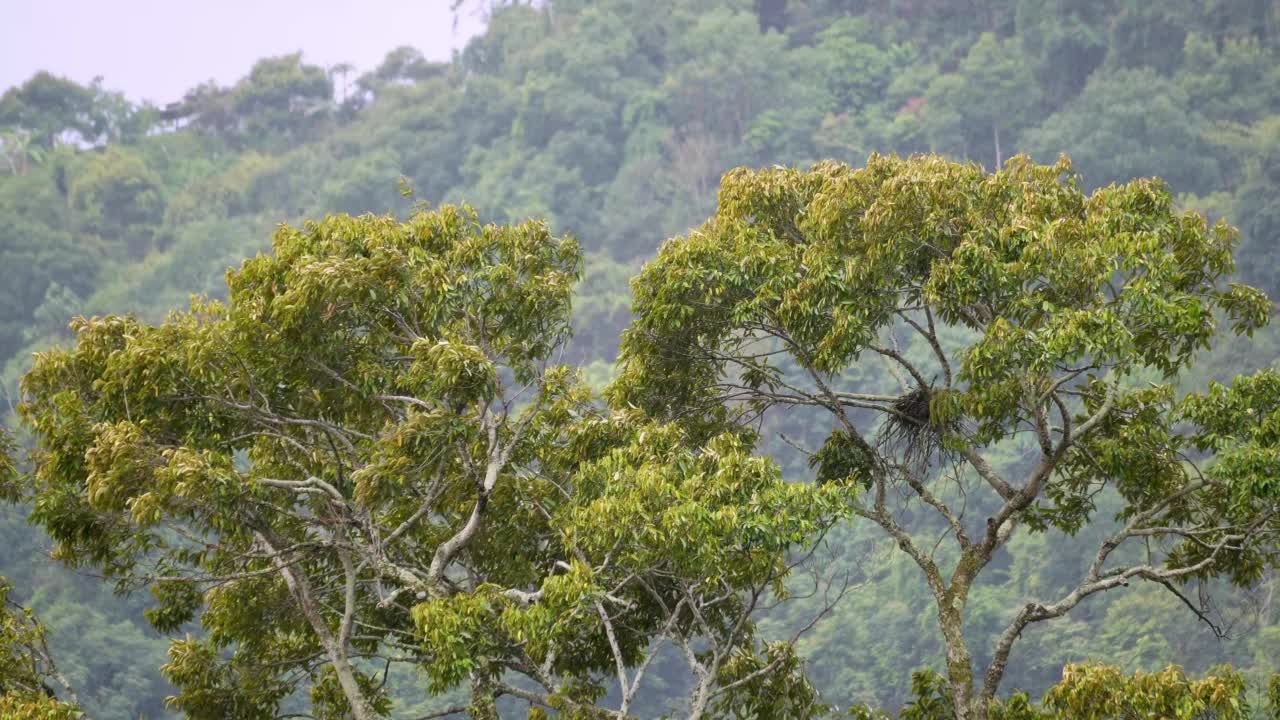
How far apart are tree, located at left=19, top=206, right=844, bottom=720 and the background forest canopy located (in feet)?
105

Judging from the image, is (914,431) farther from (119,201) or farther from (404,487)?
(119,201)

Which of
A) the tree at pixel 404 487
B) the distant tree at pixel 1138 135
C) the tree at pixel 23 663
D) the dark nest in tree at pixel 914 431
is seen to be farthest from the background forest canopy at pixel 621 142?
the tree at pixel 23 663

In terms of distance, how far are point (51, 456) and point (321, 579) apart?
6.82 ft

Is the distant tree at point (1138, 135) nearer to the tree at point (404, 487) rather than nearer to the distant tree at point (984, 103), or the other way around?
the distant tree at point (984, 103)

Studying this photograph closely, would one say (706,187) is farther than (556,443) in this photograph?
Yes

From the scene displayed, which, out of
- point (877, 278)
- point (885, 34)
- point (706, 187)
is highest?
point (885, 34)

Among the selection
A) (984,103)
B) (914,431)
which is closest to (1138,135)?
(984,103)

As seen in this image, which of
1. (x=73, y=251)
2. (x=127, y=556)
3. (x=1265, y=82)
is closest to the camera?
(x=127, y=556)

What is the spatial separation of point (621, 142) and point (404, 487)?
6307 cm

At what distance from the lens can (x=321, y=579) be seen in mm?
10555

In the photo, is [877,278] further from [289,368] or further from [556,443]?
[289,368]

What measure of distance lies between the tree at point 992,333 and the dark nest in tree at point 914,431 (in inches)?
0.8

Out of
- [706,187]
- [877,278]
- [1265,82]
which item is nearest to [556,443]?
[877,278]

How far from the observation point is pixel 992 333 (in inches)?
370
